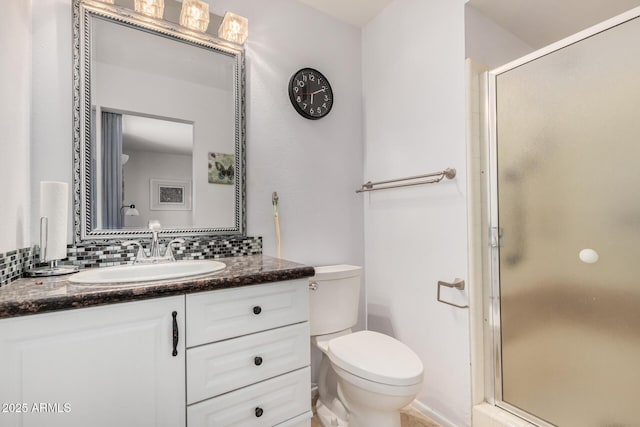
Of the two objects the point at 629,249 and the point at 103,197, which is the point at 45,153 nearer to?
the point at 103,197

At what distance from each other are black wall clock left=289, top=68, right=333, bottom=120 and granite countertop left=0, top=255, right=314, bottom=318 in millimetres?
1105

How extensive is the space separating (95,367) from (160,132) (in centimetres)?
103

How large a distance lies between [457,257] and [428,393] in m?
0.79

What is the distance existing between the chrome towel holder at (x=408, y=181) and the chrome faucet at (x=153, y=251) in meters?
1.23

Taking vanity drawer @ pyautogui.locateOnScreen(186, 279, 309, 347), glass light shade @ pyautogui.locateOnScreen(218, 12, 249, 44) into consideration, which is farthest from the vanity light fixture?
glass light shade @ pyautogui.locateOnScreen(218, 12, 249, 44)

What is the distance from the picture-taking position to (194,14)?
58.4 inches

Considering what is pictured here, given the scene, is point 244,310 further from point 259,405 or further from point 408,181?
point 408,181

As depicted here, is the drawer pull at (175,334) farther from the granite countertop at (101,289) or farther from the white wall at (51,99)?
the white wall at (51,99)

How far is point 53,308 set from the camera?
0.76 m

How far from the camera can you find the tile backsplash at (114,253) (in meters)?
0.98

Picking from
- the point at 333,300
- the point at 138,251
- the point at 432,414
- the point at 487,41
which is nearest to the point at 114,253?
the point at 138,251

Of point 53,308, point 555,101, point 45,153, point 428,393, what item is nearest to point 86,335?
point 53,308

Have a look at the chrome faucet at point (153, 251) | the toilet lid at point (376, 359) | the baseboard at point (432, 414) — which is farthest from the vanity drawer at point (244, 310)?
the baseboard at point (432, 414)

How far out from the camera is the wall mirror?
50.5 inches
